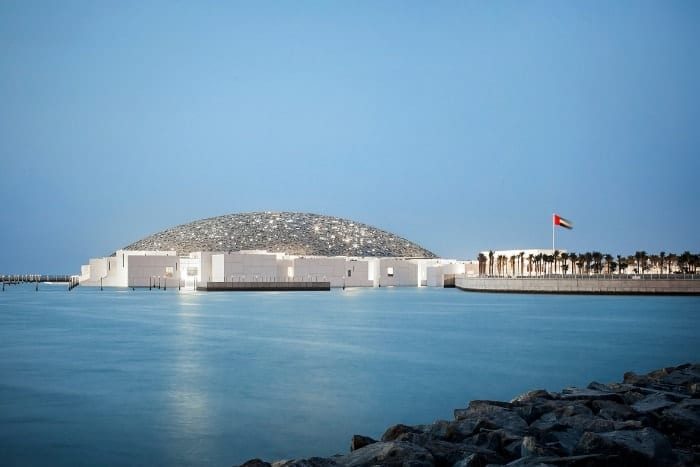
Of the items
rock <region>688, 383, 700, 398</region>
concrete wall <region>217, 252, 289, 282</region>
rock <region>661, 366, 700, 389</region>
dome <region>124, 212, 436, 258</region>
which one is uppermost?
dome <region>124, 212, 436, 258</region>

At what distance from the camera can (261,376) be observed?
15.5 m

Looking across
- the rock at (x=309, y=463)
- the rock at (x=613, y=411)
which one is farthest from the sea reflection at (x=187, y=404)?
the rock at (x=613, y=411)

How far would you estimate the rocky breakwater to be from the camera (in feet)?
23.2

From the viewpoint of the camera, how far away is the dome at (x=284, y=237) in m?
142

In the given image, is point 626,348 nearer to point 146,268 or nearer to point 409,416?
point 409,416

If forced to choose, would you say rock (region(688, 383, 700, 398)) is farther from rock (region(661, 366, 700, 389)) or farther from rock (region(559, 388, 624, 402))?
rock (region(559, 388, 624, 402))

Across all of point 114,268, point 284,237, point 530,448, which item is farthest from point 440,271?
point 530,448

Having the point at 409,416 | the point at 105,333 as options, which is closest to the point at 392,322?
the point at 105,333

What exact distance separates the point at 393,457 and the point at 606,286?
6390 cm

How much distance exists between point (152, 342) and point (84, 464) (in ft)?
49.6

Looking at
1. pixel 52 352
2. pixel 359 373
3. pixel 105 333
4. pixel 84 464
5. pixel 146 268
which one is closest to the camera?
pixel 84 464

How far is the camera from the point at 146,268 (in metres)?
87.6

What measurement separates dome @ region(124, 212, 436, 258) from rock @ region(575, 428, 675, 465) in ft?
430

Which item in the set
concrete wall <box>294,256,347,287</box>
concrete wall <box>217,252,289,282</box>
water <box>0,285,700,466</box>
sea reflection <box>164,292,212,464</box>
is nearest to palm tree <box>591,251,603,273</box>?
concrete wall <box>294,256,347,287</box>
